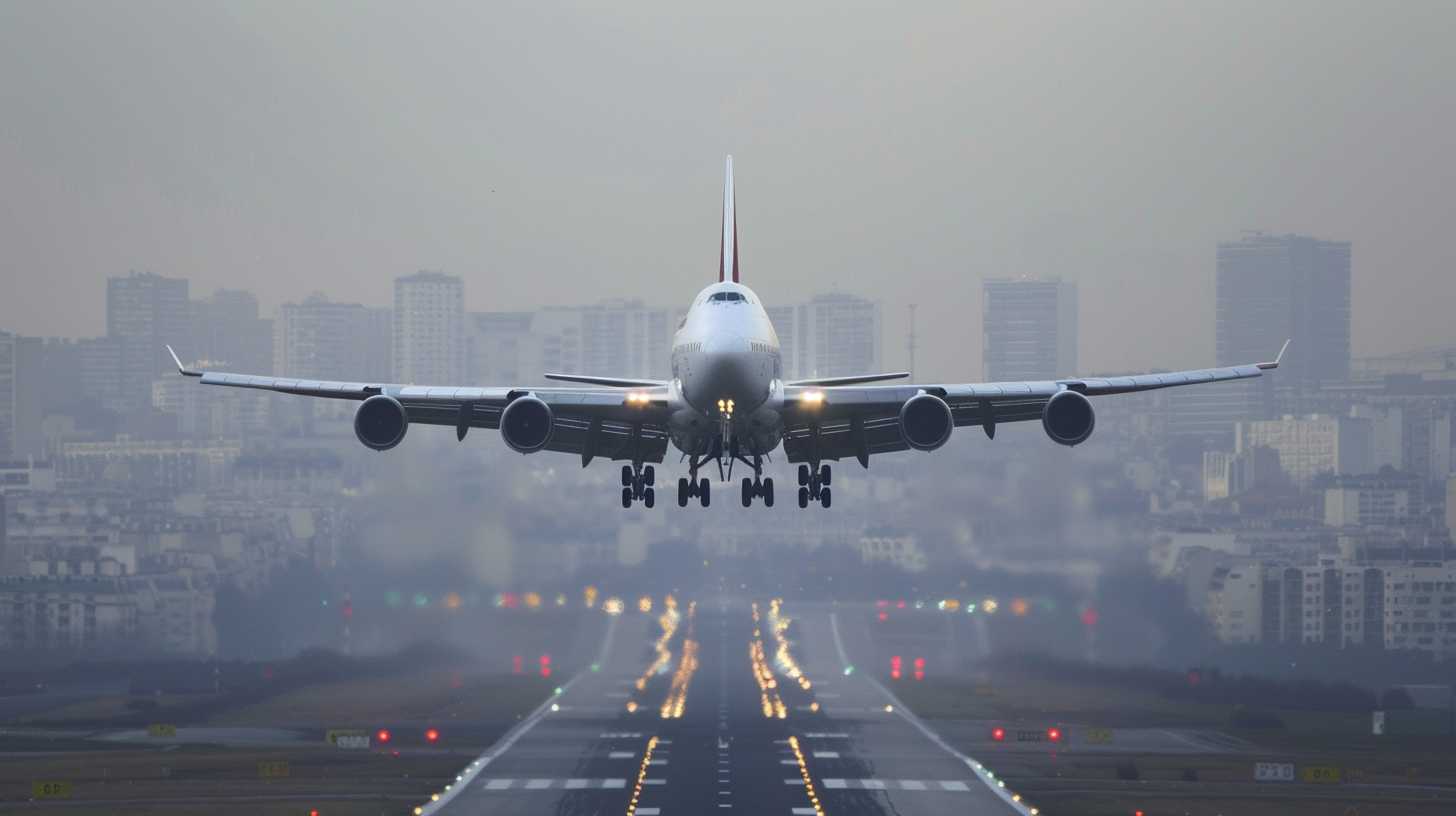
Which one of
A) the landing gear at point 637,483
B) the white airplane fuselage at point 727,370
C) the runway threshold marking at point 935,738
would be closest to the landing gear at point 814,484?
the landing gear at point 637,483

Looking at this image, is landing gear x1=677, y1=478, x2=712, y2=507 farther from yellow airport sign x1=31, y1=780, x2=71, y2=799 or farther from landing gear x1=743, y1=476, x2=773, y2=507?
yellow airport sign x1=31, y1=780, x2=71, y2=799

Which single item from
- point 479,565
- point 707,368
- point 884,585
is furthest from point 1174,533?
point 707,368

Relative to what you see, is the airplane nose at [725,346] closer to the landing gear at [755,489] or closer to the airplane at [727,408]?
the airplane at [727,408]

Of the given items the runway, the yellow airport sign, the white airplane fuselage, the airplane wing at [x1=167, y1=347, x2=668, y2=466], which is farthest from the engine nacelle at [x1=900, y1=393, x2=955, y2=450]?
the yellow airport sign

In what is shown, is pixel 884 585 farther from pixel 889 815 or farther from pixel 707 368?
pixel 707 368

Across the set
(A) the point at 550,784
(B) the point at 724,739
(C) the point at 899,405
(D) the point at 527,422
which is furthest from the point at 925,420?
(B) the point at 724,739

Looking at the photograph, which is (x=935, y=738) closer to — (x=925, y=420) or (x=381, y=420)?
(x=925, y=420)

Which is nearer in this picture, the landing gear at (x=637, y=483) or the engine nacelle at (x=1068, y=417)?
the engine nacelle at (x=1068, y=417)
